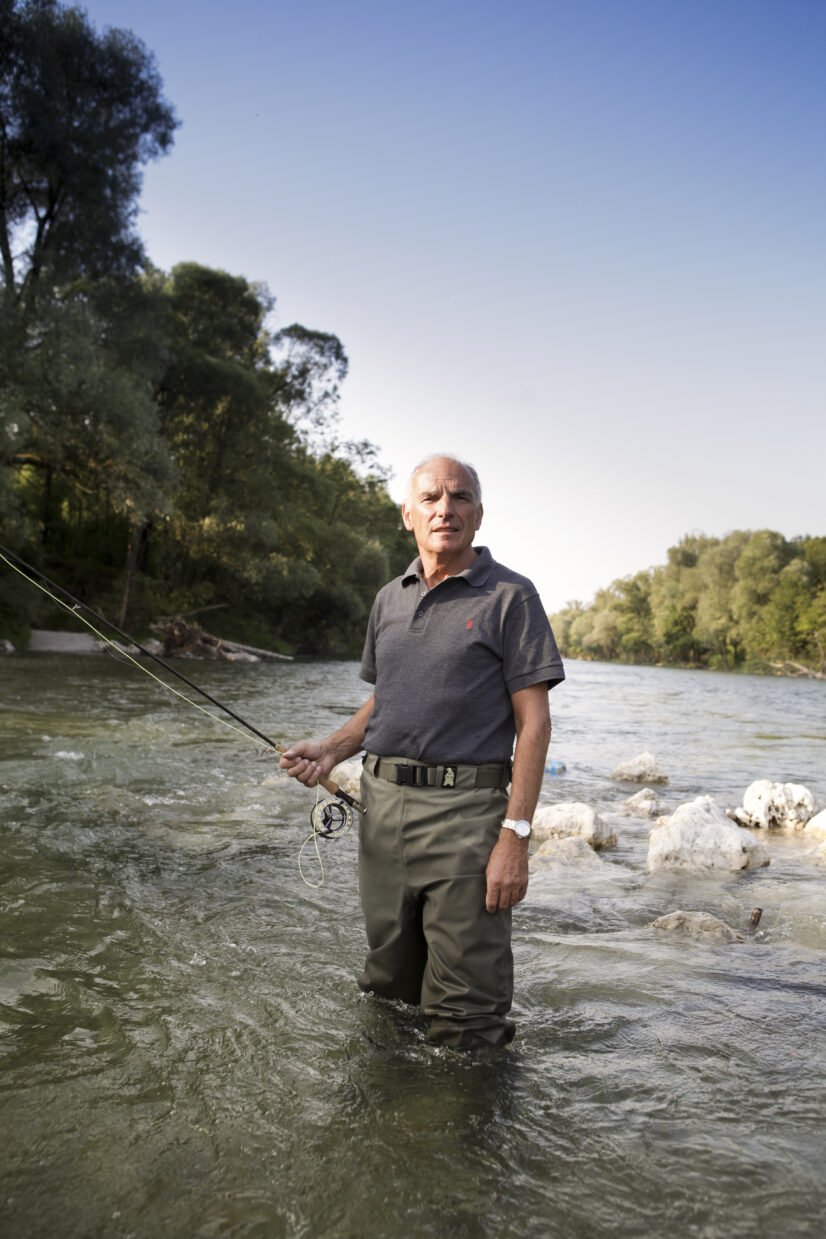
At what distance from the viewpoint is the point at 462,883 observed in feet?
9.82

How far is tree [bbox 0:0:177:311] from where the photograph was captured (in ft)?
81.5

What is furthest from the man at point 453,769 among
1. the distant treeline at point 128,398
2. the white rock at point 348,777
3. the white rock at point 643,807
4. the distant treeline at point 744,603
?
the distant treeline at point 744,603

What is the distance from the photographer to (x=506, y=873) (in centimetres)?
293

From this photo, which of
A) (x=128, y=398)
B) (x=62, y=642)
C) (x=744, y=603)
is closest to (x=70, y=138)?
(x=128, y=398)

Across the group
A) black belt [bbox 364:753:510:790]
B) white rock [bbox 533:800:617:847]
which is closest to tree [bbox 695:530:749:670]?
white rock [bbox 533:800:617:847]

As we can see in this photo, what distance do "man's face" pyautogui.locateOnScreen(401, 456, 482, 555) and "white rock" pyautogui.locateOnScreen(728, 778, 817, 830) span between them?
21.5 ft

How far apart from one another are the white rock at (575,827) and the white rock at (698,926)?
2128 millimetres

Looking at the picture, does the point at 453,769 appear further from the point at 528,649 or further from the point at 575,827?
the point at 575,827

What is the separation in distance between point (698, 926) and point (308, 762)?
288 centimetres

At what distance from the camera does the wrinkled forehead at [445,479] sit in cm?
328

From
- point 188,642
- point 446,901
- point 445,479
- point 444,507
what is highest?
point 445,479

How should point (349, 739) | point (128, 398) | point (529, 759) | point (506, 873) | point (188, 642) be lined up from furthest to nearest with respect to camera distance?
1. point (188, 642)
2. point (128, 398)
3. point (349, 739)
4. point (529, 759)
5. point (506, 873)

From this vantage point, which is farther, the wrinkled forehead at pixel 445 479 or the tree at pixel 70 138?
the tree at pixel 70 138

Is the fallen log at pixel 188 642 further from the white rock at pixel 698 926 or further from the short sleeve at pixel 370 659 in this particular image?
the short sleeve at pixel 370 659
